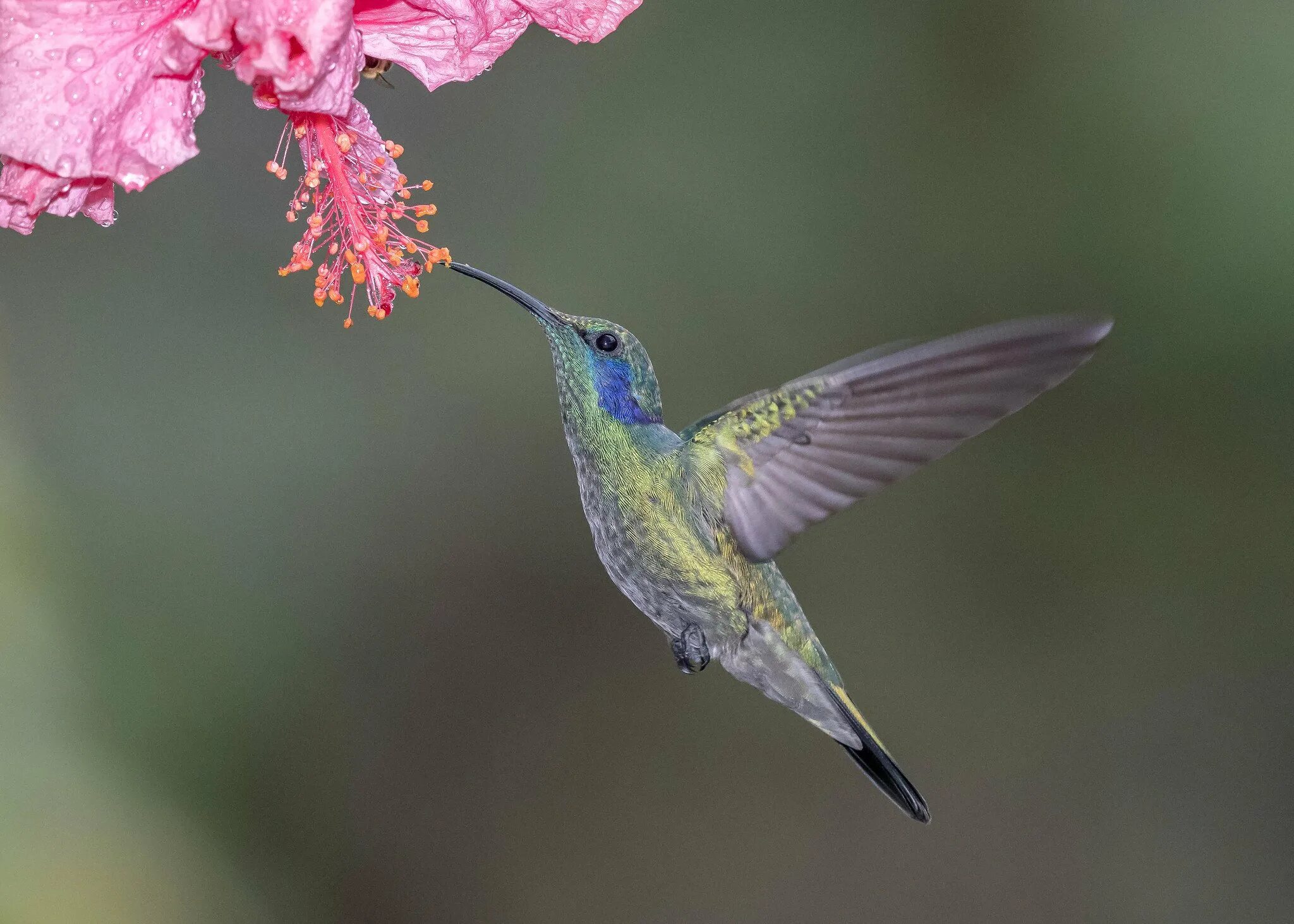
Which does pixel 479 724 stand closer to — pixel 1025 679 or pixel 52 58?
pixel 1025 679

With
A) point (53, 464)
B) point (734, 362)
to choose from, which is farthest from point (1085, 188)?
point (53, 464)

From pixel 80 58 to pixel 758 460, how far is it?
30.6 inches

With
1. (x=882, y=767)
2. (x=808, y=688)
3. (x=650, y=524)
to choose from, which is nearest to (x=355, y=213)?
(x=650, y=524)

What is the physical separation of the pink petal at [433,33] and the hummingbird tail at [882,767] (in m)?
0.91

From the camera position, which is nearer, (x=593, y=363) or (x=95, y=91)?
(x=95, y=91)

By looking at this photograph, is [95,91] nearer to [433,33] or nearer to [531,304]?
[433,33]

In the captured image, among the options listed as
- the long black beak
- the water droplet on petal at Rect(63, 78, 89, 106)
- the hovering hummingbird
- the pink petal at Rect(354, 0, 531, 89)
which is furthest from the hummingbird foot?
the water droplet on petal at Rect(63, 78, 89, 106)

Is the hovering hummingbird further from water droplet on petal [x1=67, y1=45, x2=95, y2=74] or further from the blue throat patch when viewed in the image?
water droplet on petal [x1=67, y1=45, x2=95, y2=74]

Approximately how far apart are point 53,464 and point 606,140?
160 centimetres

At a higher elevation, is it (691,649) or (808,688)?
(691,649)

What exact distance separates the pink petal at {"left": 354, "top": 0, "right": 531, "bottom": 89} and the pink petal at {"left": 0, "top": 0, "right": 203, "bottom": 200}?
0.21 metres

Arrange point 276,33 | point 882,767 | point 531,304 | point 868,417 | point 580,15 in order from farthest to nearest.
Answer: point 882,767 < point 531,304 < point 868,417 < point 580,15 < point 276,33

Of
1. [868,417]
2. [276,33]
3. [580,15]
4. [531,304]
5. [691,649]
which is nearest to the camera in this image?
[276,33]

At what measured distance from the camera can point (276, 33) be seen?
3.00ft
